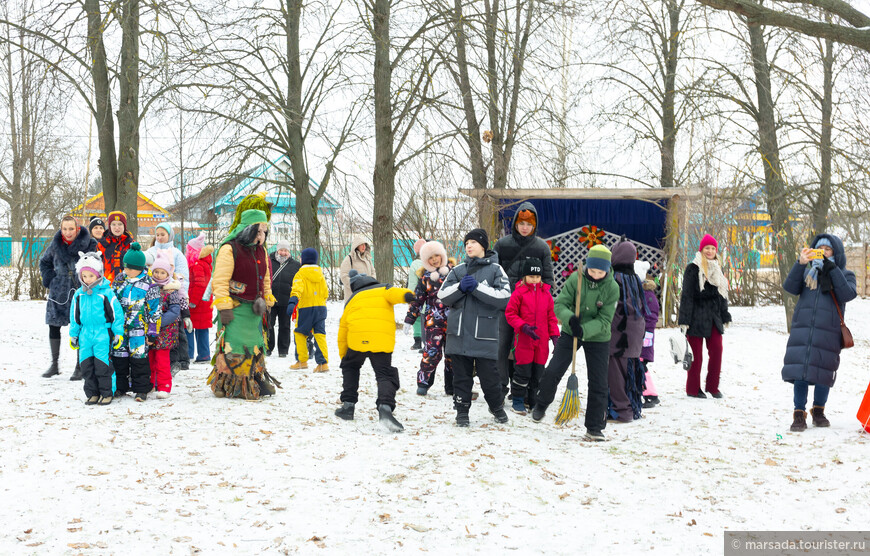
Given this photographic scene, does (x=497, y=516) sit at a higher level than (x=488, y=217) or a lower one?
lower

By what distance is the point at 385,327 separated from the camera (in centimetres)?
617

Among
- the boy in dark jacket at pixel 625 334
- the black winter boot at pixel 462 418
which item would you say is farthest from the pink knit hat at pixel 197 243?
the boy in dark jacket at pixel 625 334

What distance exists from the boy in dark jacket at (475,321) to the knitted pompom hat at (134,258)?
2.86 m

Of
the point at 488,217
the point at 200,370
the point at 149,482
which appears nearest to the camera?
the point at 149,482

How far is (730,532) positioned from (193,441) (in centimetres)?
379

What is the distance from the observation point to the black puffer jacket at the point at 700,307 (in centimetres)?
790

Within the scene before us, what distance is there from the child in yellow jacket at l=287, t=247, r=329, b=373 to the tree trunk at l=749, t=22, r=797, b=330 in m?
9.53

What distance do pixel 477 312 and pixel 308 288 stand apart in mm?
3397

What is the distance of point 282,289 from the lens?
32.9 ft

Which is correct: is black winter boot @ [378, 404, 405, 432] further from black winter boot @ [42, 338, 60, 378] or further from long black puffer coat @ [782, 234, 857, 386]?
black winter boot @ [42, 338, 60, 378]

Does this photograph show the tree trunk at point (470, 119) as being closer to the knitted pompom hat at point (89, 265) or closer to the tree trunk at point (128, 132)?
the tree trunk at point (128, 132)

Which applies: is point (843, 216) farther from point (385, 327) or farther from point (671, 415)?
point (385, 327)

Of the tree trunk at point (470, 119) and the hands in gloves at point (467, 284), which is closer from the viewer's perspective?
the hands in gloves at point (467, 284)

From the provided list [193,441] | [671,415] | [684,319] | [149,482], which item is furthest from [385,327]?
[684,319]
